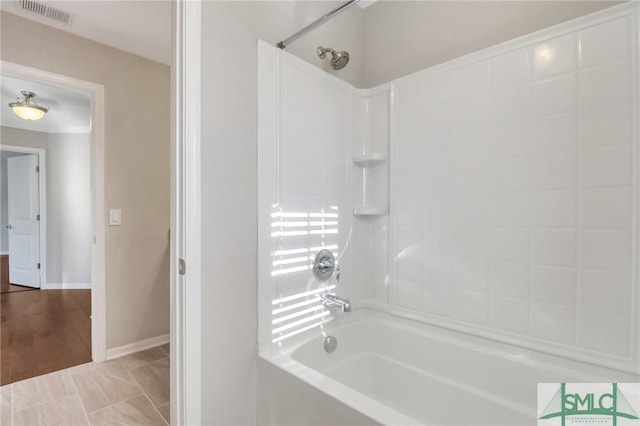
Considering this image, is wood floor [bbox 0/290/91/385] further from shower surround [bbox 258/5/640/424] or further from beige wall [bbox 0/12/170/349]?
shower surround [bbox 258/5/640/424]

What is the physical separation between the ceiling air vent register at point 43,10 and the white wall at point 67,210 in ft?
9.26

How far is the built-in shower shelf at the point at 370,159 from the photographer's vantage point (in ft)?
5.64

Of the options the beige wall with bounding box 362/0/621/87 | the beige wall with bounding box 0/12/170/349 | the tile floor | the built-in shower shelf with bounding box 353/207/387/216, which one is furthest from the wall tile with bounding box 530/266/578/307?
the beige wall with bounding box 0/12/170/349

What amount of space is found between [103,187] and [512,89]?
2722 millimetres

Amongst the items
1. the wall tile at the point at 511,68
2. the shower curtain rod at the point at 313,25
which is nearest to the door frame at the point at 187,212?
the shower curtain rod at the point at 313,25

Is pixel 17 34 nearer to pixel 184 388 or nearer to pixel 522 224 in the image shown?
pixel 184 388

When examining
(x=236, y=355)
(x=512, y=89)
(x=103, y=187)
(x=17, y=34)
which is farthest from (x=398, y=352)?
(x=17, y=34)

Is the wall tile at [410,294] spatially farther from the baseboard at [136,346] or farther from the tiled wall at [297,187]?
the baseboard at [136,346]

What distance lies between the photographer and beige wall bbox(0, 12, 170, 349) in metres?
2.16

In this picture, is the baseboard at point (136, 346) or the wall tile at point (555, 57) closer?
the wall tile at point (555, 57)

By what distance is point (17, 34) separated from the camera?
1.92m

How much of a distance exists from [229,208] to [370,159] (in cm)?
90

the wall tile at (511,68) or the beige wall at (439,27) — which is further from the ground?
the beige wall at (439,27)
